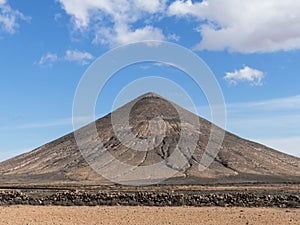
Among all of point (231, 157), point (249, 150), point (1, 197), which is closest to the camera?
point (1, 197)

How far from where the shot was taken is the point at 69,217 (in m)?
32.5

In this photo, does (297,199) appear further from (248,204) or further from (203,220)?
(203,220)

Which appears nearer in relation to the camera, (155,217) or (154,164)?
(155,217)

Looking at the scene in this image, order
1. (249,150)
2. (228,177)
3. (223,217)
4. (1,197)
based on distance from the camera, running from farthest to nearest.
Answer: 1. (249,150)
2. (228,177)
3. (1,197)
4. (223,217)

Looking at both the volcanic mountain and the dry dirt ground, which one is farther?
the volcanic mountain

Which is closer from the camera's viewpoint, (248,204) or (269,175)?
(248,204)

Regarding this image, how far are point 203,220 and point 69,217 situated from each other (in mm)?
8987

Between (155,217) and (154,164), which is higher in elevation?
(154,164)

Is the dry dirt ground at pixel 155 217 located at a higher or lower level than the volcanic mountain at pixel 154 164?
lower

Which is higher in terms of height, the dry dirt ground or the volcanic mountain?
the volcanic mountain

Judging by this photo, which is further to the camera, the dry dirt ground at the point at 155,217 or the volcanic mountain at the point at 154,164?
the volcanic mountain at the point at 154,164

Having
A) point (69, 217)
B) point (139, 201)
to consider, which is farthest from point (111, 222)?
point (139, 201)

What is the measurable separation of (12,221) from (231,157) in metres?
159

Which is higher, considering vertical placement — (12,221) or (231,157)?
(231,157)
